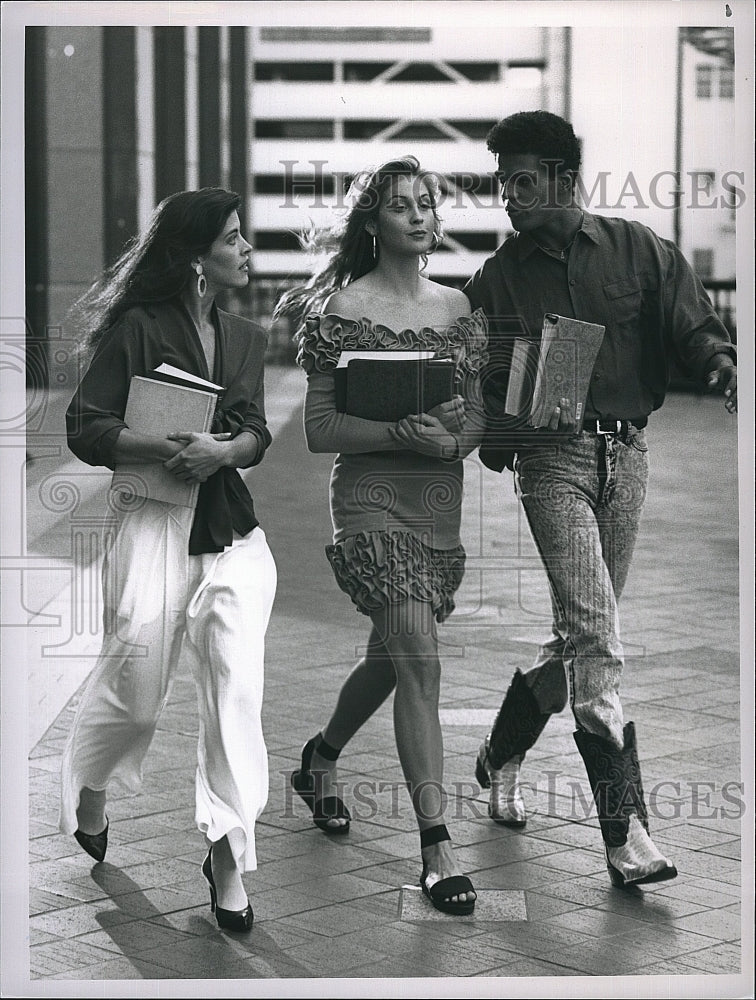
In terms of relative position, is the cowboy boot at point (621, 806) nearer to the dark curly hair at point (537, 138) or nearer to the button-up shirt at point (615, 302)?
the button-up shirt at point (615, 302)

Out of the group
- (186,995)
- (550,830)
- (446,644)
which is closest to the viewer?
(186,995)

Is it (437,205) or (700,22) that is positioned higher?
(700,22)

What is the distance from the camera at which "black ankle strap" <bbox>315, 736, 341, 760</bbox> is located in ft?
16.5

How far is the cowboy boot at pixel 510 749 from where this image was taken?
198 inches

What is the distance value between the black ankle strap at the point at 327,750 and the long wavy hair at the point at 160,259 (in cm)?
151

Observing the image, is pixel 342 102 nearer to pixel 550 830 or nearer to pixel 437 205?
pixel 437 205

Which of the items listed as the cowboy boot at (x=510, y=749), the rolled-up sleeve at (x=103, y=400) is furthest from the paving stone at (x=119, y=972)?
the cowboy boot at (x=510, y=749)

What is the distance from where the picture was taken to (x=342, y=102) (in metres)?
4.16

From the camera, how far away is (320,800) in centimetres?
502

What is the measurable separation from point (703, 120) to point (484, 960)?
6.75ft

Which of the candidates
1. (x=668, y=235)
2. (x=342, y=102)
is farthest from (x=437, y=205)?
(x=668, y=235)

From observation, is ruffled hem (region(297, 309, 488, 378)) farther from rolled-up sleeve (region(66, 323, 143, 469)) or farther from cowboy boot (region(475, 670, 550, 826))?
cowboy boot (region(475, 670, 550, 826))

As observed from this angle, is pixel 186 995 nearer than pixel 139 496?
Yes

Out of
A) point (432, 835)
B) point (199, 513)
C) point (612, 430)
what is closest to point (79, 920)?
point (432, 835)
